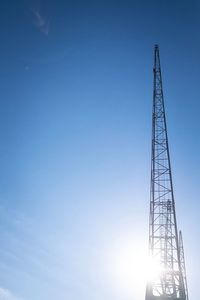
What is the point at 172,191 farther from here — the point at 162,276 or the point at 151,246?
the point at 162,276

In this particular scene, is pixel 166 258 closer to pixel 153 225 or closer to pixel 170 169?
pixel 153 225

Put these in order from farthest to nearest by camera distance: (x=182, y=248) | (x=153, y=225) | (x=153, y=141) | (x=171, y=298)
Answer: (x=182, y=248)
(x=153, y=141)
(x=153, y=225)
(x=171, y=298)

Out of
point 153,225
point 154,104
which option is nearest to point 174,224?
point 153,225

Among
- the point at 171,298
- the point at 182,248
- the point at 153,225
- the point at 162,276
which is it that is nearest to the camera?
the point at 171,298

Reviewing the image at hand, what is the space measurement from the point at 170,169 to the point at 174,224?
7.20 meters

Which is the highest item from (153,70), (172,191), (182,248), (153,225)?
(153,70)

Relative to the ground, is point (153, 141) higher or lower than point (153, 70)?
lower

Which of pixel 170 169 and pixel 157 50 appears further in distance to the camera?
pixel 157 50

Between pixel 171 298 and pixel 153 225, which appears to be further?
pixel 153 225

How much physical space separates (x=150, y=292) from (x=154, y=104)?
2457 cm

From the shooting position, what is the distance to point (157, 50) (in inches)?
1964

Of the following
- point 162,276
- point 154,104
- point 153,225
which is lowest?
point 162,276

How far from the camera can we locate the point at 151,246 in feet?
136

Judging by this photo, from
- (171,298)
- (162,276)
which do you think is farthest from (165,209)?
(171,298)
